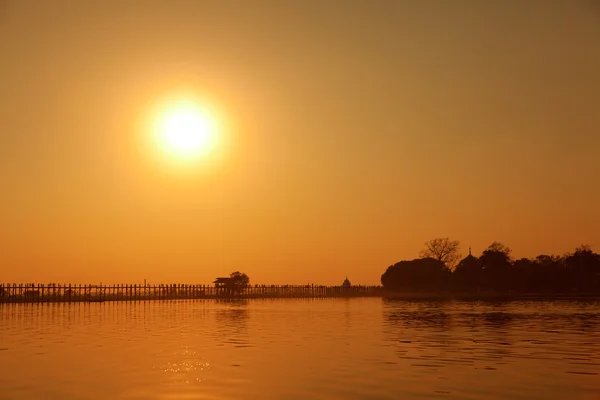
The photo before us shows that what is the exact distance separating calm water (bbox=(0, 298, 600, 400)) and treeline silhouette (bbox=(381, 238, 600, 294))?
82.7m

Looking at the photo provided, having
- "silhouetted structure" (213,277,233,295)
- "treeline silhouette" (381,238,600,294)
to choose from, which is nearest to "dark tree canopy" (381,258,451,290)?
"treeline silhouette" (381,238,600,294)

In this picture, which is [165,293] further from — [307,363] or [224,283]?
[307,363]

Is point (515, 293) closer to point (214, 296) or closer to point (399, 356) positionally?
point (214, 296)

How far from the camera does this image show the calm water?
58.9 feet

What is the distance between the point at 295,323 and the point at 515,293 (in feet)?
267

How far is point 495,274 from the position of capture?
120 metres

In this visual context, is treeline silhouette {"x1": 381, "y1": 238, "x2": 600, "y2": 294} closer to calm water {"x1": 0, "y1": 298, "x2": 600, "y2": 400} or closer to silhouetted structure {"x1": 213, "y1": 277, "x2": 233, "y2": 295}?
silhouetted structure {"x1": 213, "y1": 277, "x2": 233, "y2": 295}

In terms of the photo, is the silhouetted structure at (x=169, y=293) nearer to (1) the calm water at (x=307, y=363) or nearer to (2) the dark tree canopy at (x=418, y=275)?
(2) the dark tree canopy at (x=418, y=275)

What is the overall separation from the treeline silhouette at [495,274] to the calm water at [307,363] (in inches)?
3257

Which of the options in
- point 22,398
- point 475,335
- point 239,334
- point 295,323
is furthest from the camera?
point 295,323

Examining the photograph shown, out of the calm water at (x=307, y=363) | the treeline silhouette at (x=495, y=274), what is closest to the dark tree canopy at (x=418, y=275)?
the treeline silhouette at (x=495, y=274)

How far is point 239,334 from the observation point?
36.0 meters

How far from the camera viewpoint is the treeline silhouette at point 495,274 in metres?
118

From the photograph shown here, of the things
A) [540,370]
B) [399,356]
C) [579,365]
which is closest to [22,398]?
[399,356]
